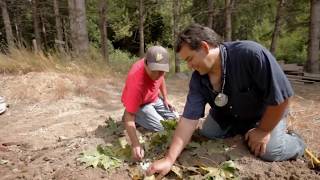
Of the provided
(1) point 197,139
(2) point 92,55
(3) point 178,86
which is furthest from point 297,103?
(2) point 92,55

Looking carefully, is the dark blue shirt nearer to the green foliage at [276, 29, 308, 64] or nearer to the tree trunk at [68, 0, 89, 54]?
the tree trunk at [68, 0, 89, 54]

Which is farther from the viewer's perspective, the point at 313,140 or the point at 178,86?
the point at 178,86

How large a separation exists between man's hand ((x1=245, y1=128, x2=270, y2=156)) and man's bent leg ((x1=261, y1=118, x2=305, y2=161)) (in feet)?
0.12

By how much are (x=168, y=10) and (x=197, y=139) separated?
578 inches

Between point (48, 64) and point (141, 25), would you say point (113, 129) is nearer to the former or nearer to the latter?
point (48, 64)

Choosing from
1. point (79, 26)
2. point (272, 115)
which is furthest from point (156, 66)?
point (79, 26)

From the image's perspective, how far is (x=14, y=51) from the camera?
27.1 ft

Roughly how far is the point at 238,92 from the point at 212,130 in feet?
2.35

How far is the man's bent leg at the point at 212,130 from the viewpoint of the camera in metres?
3.39

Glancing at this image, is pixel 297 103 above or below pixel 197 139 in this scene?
below

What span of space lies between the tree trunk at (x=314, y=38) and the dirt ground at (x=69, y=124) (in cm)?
121

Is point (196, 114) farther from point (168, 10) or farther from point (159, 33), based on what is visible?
point (159, 33)

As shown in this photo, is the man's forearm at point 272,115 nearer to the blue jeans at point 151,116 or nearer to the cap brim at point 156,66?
the cap brim at point 156,66

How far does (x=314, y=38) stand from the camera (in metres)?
9.95
